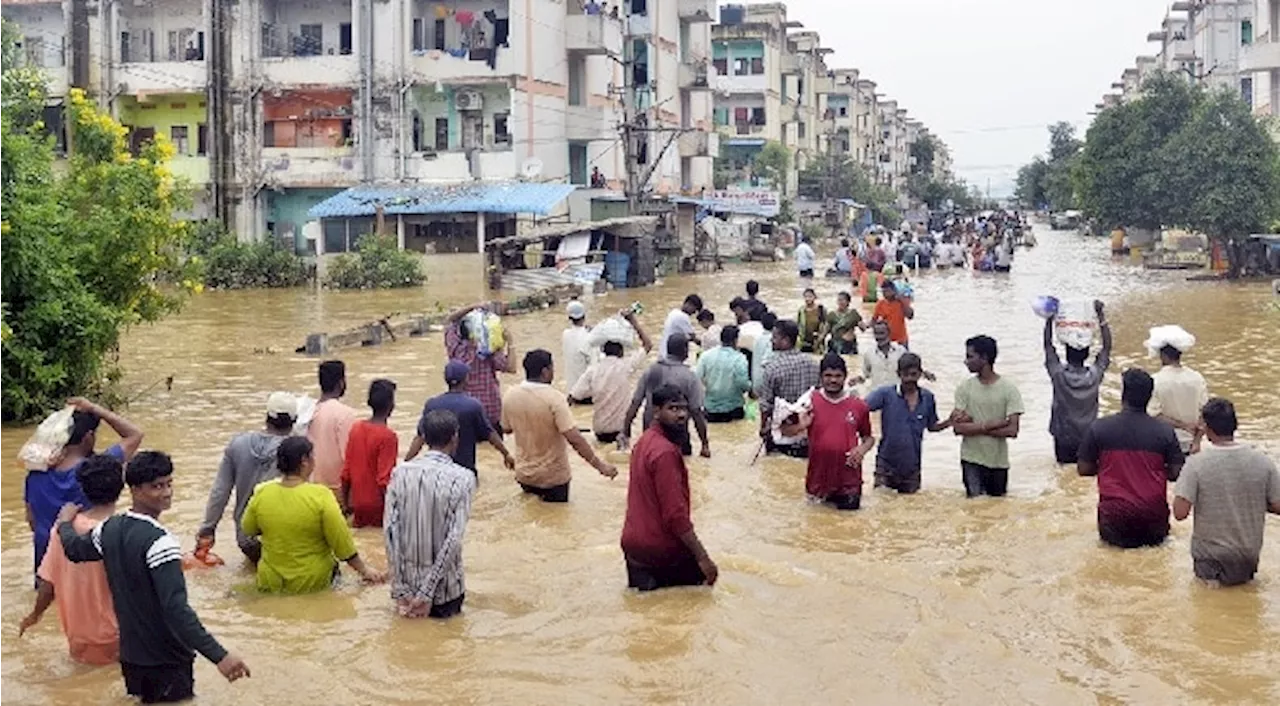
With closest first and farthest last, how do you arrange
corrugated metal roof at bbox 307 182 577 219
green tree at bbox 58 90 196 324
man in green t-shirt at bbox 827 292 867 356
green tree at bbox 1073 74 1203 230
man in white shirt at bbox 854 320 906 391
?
man in white shirt at bbox 854 320 906 391, green tree at bbox 58 90 196 324, man in green t-shirt at bbox 827 292 867 356, corrugated metal roof at bbox 307 182 577 219, green tree at bbox 1073 74 1203 230

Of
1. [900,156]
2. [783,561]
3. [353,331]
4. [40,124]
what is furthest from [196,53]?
[900,156]

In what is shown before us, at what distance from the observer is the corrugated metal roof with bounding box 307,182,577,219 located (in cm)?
3853

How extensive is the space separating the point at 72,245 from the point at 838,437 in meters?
9.53

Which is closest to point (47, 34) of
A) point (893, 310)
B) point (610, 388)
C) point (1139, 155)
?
point (1139, 155)

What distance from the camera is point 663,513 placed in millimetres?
7312

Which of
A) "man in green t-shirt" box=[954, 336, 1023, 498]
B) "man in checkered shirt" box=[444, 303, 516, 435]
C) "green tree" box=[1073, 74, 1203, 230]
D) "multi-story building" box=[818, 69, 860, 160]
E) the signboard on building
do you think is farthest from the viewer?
"multi-story building" box=[818, 69, 860, 160]

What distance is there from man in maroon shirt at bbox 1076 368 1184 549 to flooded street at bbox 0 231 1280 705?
0.19 metres

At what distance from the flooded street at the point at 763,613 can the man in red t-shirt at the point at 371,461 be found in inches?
7.0

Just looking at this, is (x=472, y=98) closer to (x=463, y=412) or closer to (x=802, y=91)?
(x=463, y=412)

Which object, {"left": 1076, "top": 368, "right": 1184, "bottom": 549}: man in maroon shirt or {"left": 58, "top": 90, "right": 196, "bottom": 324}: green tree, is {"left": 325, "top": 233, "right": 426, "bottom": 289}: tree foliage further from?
{"left": 1076, "top": 368, "right": 1184, "bottom": 549}: man in maroon shirt

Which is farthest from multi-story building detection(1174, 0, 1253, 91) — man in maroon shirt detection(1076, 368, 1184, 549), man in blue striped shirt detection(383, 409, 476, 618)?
man in blue striped shirt detection(383, 409, 476, 618)

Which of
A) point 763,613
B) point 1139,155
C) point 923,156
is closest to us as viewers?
point 763,613

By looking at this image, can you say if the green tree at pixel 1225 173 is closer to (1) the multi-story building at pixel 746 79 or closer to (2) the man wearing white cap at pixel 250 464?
(2) the man wearing white cap at pixel 250 464

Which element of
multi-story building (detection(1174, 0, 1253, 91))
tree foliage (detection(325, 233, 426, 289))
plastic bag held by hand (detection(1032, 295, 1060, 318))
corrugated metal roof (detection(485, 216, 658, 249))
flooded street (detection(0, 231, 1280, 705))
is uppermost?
multi-story building (detection(1174, 0, 1253, 91))
